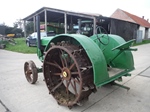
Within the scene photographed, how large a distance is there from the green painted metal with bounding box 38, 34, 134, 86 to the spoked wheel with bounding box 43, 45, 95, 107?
0.16 metres

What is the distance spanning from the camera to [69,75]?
245cm

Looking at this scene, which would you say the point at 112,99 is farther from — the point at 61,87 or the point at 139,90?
the point at 61,87

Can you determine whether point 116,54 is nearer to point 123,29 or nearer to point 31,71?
point 31,71

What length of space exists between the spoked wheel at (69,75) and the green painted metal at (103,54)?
0.52 ft

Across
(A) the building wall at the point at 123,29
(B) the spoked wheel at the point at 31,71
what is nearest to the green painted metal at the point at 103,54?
(B) the spoked wheel at the point at 31,71

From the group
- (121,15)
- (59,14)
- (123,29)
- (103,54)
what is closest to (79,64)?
(103,54)

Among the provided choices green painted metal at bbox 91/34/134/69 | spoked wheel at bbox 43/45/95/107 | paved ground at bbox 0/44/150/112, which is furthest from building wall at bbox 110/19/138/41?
spoked wheel at bbox 43/45/95/107

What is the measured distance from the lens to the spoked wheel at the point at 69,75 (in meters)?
2.12

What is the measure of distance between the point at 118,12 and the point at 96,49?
1191 inches

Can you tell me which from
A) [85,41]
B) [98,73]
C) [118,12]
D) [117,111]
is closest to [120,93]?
[117,111]

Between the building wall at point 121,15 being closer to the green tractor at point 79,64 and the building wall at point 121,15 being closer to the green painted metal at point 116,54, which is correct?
the green painted metal at point 116,54

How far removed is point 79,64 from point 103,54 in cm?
107

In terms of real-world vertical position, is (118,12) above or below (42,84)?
above

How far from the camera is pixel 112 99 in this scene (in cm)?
291
